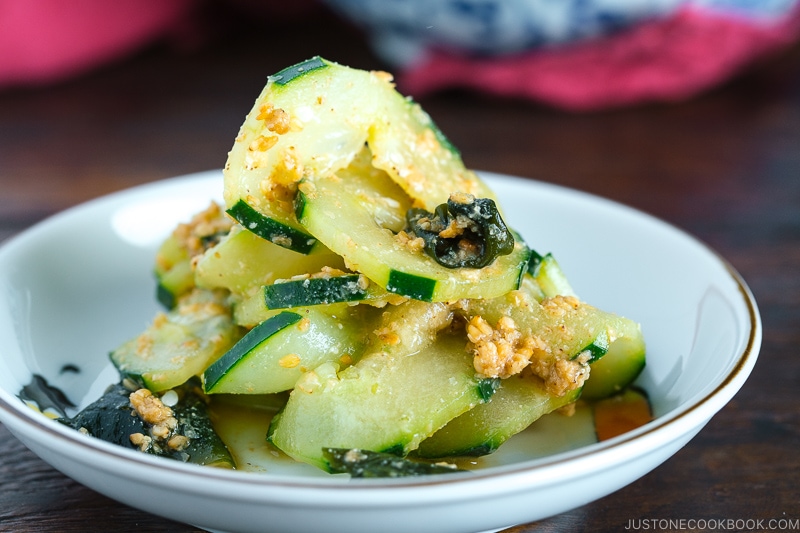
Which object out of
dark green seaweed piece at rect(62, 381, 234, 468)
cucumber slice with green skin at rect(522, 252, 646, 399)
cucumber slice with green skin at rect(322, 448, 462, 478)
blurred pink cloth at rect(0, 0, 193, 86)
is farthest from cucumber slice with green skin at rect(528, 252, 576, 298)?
blurred pink cloth at rect(0, 0, 193, 86)

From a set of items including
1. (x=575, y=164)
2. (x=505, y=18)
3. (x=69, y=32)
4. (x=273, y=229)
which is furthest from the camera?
(x=69, y=32)

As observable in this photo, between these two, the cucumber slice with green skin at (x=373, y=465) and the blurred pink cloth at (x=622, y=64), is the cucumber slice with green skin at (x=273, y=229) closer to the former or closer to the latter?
the cucumber slice with green skin at (x=373, y=465)

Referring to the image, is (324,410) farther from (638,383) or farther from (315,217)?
(638,383)

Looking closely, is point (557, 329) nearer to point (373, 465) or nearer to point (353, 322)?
point (353, 322)

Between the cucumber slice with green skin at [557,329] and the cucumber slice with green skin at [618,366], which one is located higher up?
the cucumber slice with green skin at [557,329]

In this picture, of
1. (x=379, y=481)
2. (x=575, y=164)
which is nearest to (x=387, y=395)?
(x=379, y=481)

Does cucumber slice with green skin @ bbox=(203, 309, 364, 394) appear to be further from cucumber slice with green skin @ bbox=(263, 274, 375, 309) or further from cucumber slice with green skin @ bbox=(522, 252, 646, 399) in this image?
cucumber slice with green skin @ bbox=(522, 252, 646, 399)

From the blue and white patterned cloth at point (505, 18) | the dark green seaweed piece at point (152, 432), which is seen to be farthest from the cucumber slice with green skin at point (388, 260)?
the blue and white patterned cloth at point (505, 18)

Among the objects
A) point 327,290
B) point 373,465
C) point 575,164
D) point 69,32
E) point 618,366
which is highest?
point 69,32
